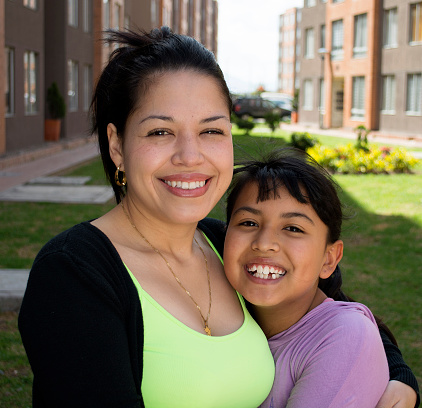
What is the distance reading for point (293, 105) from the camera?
4697cm

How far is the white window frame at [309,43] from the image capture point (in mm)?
38688

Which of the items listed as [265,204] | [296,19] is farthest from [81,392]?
[296,19]

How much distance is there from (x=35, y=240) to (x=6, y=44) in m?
10.7

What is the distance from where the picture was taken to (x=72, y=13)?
23.3 meters

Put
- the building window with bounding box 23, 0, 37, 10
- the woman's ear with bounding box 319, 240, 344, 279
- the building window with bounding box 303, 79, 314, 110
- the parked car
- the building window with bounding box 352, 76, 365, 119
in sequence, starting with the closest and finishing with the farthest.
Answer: the woman's ear with bounding box 319, 240, 344, 279 < the building window with bounding box 23, 0, 37, 10 < the building window with bounding box 352, 76, 365, 119 < the building window with bounding box 303, 79, 314, 110 < the parked car

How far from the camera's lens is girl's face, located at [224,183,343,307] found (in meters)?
2.12

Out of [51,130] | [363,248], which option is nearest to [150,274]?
[363,248]

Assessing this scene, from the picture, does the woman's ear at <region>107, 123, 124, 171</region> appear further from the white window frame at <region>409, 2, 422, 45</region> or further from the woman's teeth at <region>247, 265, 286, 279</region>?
the white window frame at <region>409, 2, 422, 45</region>

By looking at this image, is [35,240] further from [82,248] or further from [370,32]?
[370,32]

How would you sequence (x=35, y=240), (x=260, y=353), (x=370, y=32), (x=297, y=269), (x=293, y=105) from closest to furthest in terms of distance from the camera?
(x=260, y=353), (x=297, y=269), (x=35, y=240), (x=370, y=32), (x=293, y=105)

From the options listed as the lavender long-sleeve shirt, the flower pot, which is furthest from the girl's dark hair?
the flower pot

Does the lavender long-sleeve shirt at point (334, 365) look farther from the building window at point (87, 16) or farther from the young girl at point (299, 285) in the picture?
the building window at point (87, 16)

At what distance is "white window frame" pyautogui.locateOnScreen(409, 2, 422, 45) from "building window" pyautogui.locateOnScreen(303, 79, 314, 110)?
11763 millimetres

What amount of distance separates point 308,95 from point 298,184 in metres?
38.1
